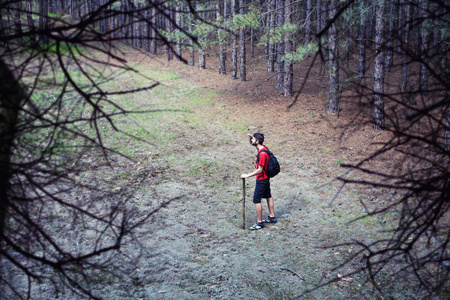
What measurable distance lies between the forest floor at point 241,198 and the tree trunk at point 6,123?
0.79 meters

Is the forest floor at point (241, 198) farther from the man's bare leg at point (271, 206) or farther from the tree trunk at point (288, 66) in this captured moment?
the tree trunk at point (288, 66)

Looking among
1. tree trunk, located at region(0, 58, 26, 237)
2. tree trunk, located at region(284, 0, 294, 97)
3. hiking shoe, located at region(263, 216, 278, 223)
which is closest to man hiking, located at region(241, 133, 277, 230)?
hiking shoe, located at region(263, 216, 278, 223)

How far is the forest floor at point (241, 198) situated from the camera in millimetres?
6133

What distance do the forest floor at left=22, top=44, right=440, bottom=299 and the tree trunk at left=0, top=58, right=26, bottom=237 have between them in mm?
794

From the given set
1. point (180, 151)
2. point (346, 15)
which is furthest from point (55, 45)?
point (346, 15)

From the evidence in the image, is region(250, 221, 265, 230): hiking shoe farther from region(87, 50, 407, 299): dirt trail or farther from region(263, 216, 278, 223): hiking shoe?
region(263, 216, 278, 223): hiking shoe

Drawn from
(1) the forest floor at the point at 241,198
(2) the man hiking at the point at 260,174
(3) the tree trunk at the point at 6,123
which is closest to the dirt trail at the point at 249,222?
(1) the forest floor at the point at 241,198

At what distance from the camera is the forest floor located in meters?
6.13

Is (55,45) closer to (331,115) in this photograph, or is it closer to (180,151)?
(180,151)

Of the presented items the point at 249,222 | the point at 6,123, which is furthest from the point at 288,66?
the point at 6,123

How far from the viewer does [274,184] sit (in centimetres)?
1104

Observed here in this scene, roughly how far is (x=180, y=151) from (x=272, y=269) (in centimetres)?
769

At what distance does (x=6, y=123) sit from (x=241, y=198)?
8.20m

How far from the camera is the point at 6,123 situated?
242 cm
